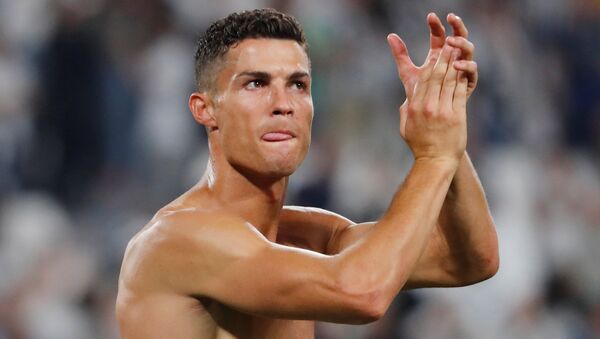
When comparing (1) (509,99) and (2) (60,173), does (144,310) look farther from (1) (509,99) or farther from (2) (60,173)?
(1) (509,99)

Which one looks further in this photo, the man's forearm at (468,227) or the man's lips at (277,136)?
the man's forearm at (468,227)

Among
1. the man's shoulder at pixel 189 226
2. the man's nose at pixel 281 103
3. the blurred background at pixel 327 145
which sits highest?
the man's nose at pixel 281 103

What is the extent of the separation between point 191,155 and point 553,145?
2.90 metres

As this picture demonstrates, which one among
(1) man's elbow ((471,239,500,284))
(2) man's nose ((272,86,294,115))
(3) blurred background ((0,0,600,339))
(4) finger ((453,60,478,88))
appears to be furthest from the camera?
(3) blurred background ((0,0,600,339))

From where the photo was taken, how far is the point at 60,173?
692 cm

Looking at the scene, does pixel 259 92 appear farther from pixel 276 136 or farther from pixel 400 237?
pixel 400 237

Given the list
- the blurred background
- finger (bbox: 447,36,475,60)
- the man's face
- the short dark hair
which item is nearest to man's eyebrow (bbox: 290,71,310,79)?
the man's face

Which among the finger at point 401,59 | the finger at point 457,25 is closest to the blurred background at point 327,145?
the finger at point 401,59

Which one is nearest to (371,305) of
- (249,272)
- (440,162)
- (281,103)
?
(249,272)

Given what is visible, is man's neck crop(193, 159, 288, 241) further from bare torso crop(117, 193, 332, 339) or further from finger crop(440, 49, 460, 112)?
finger crop(440, 49, 460, 112)

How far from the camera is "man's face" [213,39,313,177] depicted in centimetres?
332

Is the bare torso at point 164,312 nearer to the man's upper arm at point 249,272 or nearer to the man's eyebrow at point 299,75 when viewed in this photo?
the man's upper arm at point 249,272

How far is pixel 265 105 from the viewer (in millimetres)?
3320

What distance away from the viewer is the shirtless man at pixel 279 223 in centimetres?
302
